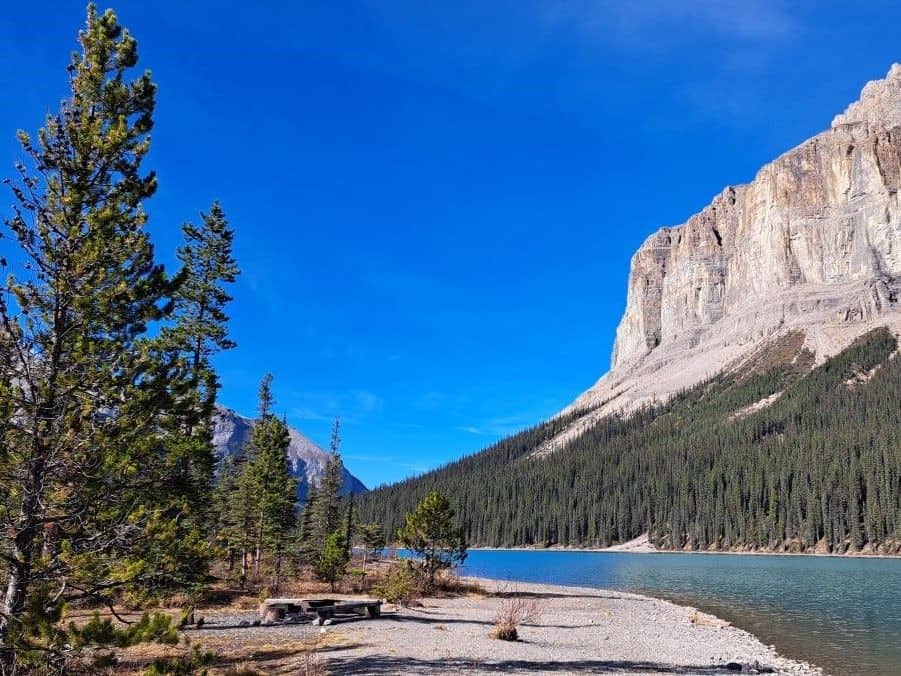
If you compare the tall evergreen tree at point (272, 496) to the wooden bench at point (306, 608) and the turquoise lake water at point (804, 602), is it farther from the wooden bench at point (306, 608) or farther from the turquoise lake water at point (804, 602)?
the turquoise lake water at point (804, 602)

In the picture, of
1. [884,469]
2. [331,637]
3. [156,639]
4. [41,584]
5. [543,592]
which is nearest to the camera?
[156,639]

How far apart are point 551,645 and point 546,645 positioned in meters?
0.19

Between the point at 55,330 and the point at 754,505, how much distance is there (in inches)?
5374

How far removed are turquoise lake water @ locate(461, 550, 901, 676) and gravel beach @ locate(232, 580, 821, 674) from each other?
2013 millimetres

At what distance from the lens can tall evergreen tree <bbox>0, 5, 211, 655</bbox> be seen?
1027 cm

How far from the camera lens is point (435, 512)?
39.0m

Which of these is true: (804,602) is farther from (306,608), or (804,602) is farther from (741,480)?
(741,480)

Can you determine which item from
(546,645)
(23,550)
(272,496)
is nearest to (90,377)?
(23,550)

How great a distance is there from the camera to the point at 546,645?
21.9 m

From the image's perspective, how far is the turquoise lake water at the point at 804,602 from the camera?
77.4 feet

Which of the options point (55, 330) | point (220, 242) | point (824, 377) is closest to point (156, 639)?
point (55, 330)

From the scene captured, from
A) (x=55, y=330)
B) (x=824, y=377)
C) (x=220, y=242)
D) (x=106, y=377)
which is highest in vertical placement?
(x=824, y=377)

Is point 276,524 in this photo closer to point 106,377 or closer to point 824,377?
point 106,377

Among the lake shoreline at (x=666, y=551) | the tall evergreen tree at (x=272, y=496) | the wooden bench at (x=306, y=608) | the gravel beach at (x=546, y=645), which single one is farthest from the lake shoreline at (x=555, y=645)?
the lake shoreline at (x=666, y=551)
